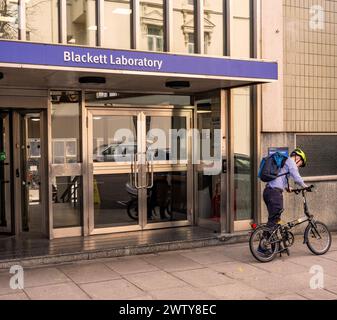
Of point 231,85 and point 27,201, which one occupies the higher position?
point 231,85

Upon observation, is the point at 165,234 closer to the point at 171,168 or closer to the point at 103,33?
the point at 171,168

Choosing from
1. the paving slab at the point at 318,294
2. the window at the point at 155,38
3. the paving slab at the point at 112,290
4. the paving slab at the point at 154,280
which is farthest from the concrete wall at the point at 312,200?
the paving slab at the point at 112,290

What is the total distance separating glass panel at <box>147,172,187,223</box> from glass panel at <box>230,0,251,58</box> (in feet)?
8.13

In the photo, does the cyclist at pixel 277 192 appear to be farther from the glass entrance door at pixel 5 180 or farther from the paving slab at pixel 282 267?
the glass entrance door at pixel 5 180

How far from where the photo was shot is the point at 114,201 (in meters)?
9.09

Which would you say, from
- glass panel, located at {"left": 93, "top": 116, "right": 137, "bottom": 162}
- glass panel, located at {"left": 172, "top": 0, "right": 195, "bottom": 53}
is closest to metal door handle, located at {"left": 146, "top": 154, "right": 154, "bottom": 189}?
glass panel, located at {"left": 93, "top": 116, "right": 137, "bottom": 162}

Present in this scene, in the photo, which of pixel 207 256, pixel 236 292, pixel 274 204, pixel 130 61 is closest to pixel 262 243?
pixel 274 204

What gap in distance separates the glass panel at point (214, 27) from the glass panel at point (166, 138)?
151 cm

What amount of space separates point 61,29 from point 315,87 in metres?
4.90

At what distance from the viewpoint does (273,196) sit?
739 centimetres

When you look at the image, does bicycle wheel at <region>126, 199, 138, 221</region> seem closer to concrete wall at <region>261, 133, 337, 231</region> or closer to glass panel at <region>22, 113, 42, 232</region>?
glass panel at <region>22, 113, 42, 232</region>
